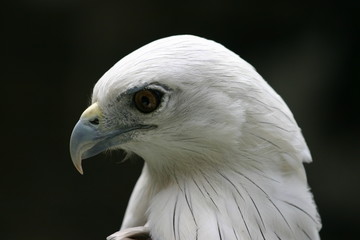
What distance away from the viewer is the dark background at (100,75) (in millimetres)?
6328

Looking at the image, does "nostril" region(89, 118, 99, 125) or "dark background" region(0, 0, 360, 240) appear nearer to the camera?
"nostril" region(89, 118, 99, 125)

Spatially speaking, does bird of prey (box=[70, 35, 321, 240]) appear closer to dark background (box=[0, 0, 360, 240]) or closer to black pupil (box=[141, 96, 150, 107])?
black pupil (box=[141, 96, 150, 107])

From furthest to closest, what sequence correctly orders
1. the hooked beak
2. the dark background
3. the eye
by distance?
the dark background → the hooked beak → the eye

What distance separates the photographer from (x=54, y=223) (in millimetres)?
7051

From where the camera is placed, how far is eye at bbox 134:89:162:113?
7.95ft

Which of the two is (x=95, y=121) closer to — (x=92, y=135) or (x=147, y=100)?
(x=92, y=135)

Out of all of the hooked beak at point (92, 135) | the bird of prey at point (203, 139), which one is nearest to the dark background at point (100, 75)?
the bird of prey at point (203, 139)

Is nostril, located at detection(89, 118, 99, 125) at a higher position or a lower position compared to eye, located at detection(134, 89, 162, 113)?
lower

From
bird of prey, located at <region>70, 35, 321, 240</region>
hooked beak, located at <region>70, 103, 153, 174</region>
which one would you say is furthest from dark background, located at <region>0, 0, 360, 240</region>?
hooked beak, located at <region>70, 103, 153, 174</region>

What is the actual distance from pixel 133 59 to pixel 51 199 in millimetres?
4867

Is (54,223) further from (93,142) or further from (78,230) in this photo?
(93,142)

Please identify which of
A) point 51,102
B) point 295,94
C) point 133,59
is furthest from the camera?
point 51,102

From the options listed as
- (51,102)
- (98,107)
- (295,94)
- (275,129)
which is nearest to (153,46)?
(98,107)

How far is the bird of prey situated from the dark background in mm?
3816
